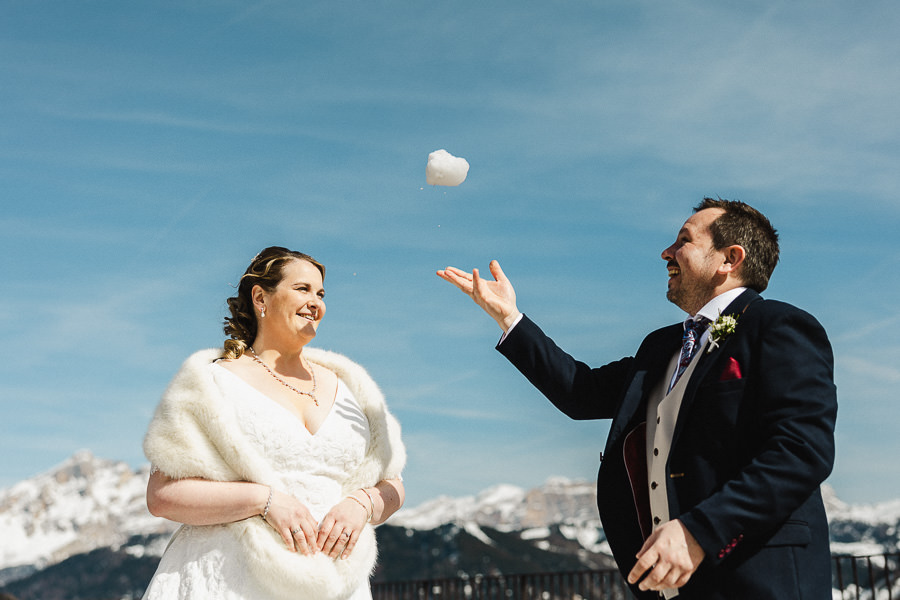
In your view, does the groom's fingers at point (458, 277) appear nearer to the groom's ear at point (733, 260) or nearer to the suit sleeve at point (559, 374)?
the suit sleeve at point (559, 374)

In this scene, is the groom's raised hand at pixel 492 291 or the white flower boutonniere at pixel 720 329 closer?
the white flower boutonniere at pixel 720 329

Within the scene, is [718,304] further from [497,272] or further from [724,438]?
[497,272]

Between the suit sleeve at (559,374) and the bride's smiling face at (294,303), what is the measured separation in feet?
2.76

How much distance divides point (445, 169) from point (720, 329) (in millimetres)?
1698

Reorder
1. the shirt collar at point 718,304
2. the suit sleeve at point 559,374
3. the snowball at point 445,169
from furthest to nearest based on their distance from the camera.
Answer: the snowball at point 445,169 → the suit sleeve at point 559,374 → the shirt collar at point 718,304

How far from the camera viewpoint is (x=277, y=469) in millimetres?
3662

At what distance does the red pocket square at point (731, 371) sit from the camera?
3.07 metres

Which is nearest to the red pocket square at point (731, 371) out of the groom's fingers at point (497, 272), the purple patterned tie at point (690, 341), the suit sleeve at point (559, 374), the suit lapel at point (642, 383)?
the purple patterned tie at point (690, 341)

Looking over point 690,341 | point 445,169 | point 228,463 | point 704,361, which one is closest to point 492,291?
point 445,169

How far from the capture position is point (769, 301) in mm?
3211

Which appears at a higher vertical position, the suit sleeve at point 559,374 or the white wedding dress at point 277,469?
the suit sleeve at point 559,374

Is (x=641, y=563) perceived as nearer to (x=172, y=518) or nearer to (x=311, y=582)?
(x=311, y=582)

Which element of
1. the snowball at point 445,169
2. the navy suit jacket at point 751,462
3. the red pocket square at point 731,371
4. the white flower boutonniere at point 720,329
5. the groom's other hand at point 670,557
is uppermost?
the snowball at point 445,169

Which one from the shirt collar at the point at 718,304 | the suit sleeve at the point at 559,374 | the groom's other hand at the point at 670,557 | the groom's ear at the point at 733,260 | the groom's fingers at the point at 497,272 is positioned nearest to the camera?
the groom's other hand at the point at 670,557
